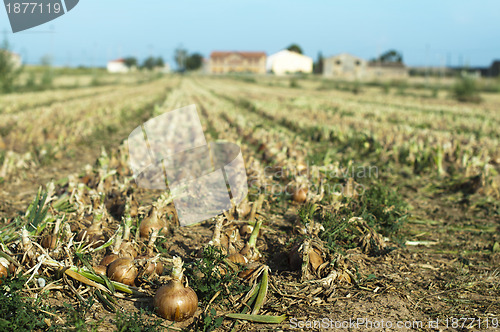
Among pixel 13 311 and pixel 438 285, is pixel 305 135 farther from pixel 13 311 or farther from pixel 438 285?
pixel 13 311

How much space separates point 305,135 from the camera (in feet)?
29.9

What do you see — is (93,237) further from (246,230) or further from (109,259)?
(246,230)

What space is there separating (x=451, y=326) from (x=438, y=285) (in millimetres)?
573

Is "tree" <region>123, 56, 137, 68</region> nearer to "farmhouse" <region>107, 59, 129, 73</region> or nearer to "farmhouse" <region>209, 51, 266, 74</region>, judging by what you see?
"farmhouse" <region>107, 59, 129, 73</region>

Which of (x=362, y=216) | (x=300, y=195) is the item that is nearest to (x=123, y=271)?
(x=362, y=216)

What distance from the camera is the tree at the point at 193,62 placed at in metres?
100

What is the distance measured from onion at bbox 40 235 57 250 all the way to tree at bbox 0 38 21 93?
66.9 feet

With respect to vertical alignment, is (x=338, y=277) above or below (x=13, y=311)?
below

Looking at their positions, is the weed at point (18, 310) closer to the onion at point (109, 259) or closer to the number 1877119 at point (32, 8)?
the onion at point (109, 259)

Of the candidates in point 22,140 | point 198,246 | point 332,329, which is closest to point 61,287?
point 198,246

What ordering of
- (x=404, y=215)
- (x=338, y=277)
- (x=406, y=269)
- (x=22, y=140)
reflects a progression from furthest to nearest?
(x=22, y=140) → (x=404, y=215) → (x=406, y=269) → (x=338, y=277)

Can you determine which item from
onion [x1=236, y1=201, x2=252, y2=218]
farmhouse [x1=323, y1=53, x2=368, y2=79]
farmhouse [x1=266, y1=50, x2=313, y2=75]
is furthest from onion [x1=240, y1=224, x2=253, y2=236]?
farmhouse [x1=323, y1=53, x2=368, y2=79]

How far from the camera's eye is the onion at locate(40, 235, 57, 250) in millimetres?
2900

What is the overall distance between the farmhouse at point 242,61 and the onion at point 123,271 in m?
63.4
